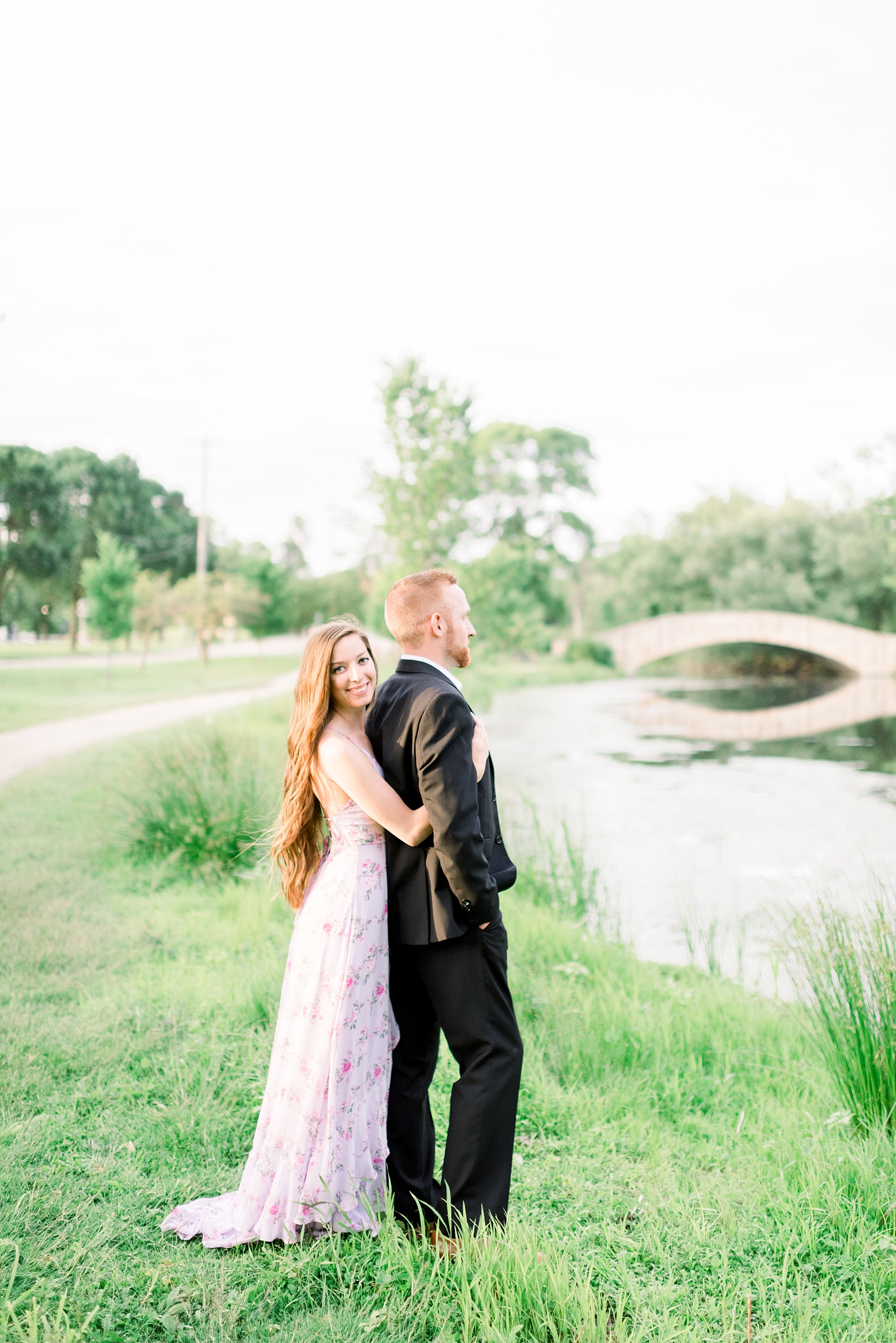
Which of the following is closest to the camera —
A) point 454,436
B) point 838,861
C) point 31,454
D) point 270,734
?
point 838,861

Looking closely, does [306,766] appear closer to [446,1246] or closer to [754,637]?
[446,1246]

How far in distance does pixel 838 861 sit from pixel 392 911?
22.5 feet

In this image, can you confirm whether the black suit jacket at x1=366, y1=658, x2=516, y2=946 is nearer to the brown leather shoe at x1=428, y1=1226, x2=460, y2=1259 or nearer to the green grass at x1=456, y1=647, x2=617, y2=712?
the brown leather shoe at x1=428, y1=1226, x2=460, y2=1259

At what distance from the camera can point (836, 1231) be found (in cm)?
250

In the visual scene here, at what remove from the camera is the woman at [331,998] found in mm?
2365

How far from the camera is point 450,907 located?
7.53 ft

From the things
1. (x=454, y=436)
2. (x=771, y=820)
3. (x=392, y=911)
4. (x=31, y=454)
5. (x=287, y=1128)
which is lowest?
(x=771, y=820)

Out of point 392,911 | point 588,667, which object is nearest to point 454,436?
point 392,911

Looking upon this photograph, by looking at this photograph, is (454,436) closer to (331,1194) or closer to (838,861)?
(838,861)

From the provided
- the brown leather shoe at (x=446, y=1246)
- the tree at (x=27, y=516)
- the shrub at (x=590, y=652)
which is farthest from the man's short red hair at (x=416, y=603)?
the shrub at (x=590, y=652)

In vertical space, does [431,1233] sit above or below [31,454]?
below

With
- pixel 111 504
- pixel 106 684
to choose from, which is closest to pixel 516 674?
pixel 106 684

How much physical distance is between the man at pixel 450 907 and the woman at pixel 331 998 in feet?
0.22

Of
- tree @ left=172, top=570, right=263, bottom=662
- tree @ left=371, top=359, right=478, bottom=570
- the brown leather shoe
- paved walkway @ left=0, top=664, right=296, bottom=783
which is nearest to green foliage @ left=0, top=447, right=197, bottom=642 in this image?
paved walkway @ left=0, top=664, right=296, bottom=783
